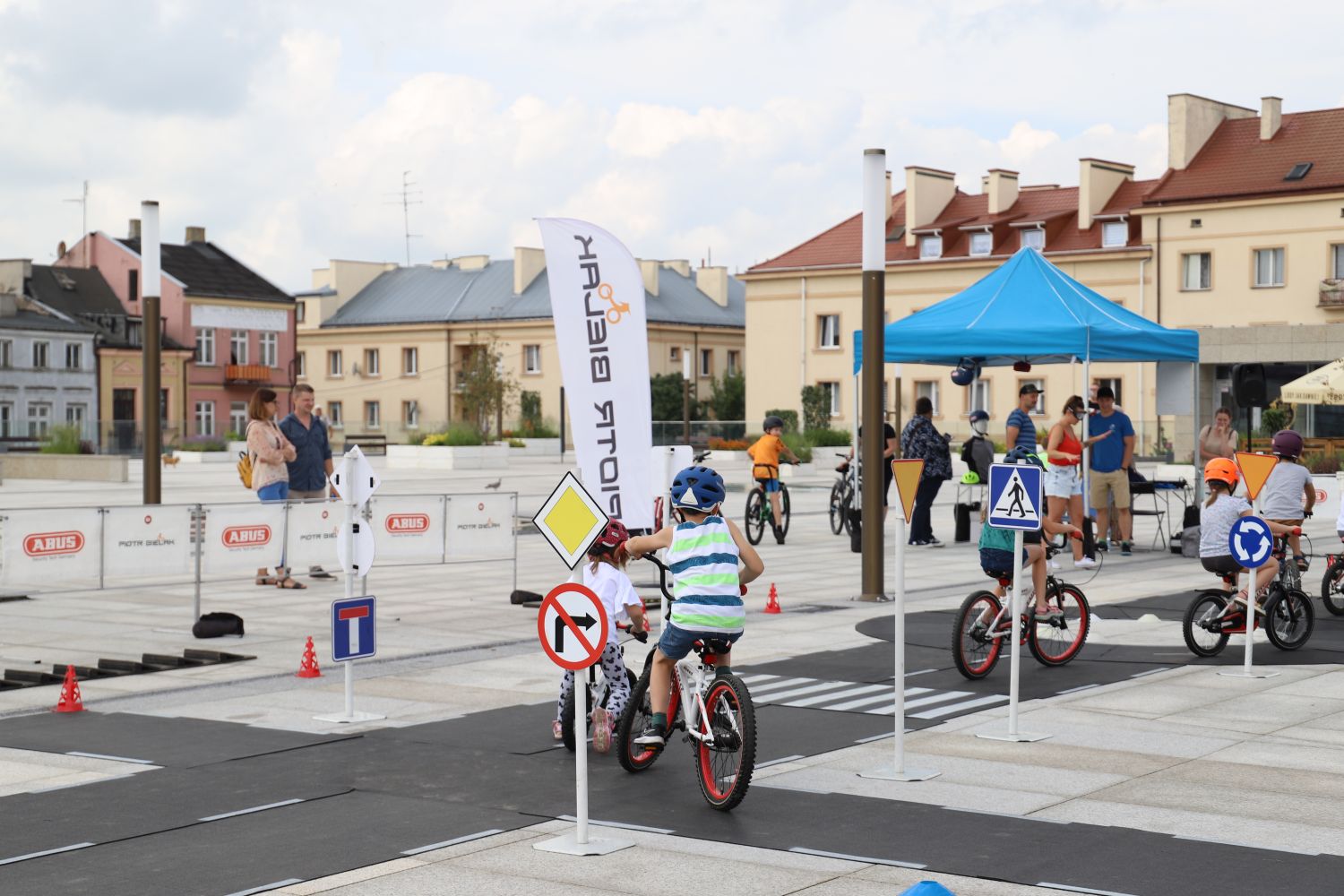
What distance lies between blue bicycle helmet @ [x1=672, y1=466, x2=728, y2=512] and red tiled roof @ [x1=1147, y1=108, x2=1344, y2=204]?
57.4 meters

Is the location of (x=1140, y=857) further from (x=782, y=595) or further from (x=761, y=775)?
(x=782, y=595)

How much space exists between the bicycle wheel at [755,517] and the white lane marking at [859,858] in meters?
16.3

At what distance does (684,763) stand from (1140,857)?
9.46 ft

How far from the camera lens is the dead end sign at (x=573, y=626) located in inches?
285

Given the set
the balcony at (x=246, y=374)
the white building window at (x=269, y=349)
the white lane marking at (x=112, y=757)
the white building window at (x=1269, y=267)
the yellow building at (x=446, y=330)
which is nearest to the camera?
the white lane marking at (x=112, y=757)

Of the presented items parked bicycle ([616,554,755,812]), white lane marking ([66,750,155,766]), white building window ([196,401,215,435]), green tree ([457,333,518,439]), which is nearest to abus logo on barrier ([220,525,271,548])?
white lane marking ([66,750,155,766])

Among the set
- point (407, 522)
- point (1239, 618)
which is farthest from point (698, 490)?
point (407, 522)

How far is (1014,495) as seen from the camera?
1020cm

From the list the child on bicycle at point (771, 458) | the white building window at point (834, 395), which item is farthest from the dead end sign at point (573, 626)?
the white building window at point (834, 395)

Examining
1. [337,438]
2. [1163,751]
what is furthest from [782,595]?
[337,438]

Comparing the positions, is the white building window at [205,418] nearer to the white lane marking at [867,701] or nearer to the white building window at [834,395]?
the white building window at [834,395]

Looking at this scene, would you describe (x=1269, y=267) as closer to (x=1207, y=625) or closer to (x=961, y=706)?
(x=1207, y=625)

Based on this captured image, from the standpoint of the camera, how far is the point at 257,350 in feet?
311

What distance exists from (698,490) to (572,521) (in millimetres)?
885
